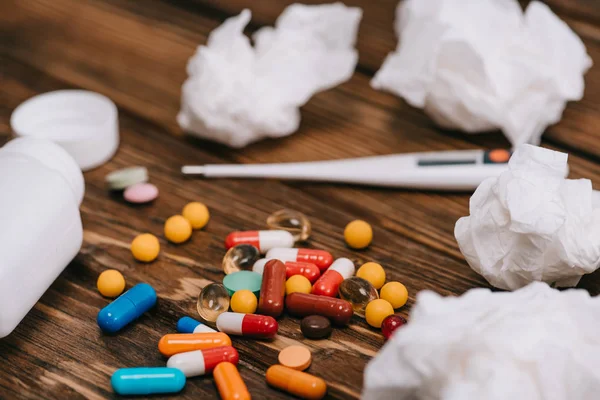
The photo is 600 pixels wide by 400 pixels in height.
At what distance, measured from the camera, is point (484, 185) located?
890 mm

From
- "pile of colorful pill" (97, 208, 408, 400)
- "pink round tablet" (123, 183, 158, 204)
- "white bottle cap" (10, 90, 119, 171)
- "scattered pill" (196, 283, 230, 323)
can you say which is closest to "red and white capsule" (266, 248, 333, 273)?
"pile of colorful pill" (97, 208, 408, 400)

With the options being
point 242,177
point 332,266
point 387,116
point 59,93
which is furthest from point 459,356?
point 59,93

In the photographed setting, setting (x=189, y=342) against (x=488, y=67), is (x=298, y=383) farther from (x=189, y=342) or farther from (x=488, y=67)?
(x=488, y=67)

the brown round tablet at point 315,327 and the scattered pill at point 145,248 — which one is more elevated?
the brown round tablet at point 315,327

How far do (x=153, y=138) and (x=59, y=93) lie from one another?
6.9 inches

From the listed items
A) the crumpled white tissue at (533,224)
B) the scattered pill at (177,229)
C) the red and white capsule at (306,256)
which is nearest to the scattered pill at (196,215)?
the scattered pill at (177,229)

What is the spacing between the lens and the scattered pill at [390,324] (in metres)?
0.86

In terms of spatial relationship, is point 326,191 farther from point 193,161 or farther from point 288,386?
point 288,386

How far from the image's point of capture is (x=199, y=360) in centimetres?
82

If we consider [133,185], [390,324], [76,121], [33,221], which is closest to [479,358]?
[390,324]

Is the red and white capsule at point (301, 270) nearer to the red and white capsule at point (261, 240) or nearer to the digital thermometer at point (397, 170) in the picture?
the red and white capsule at point (261, 240)

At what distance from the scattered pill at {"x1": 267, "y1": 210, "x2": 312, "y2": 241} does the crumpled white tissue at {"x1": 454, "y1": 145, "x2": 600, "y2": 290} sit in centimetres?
23

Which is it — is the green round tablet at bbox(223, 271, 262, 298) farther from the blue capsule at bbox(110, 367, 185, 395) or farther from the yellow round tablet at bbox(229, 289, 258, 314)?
the blue capsule at bbox(110, 367, 185, 395)

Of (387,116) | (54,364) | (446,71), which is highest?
(446,71)
